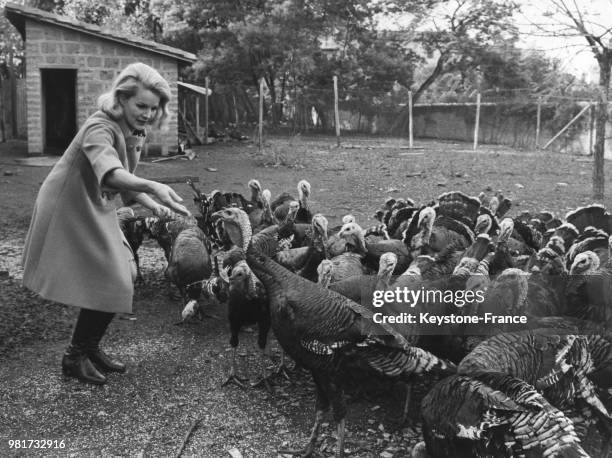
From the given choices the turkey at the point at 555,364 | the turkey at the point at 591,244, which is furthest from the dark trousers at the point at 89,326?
the turkey at the point at 591,244

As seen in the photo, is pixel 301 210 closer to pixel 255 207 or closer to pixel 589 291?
pixel 255 207

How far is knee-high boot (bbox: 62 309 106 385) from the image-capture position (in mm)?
4059

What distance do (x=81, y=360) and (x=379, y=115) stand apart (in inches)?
963

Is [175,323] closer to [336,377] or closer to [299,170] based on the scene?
[336,377]

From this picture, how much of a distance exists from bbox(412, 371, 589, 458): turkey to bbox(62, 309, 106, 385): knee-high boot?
7.47 ft

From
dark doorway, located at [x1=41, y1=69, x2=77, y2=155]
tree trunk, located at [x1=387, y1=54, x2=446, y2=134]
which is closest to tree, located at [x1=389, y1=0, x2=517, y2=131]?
tree trunk, located at [x1=387, y1=54, x2=446, y2=134]

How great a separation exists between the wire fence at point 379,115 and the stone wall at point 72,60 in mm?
6393

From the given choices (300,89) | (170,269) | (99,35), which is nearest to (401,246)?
(170,269)

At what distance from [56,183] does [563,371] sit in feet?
10.0

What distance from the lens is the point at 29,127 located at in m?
15.6

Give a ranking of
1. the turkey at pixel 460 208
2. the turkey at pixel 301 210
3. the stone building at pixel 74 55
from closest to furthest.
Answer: the turkey at pixel 460 208 < the turkey at pixel 301 210 < the stone building at pixel 74 55

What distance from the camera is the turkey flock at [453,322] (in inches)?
112

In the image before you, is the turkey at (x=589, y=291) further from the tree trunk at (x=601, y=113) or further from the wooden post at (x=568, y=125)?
the wooden post at (x=568, y=125)

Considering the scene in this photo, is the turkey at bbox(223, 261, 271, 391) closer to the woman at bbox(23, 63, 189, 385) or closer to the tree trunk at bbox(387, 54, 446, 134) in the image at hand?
the woman at bbox(23, 63, 189, 385)
